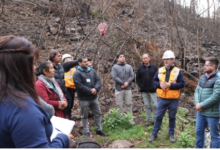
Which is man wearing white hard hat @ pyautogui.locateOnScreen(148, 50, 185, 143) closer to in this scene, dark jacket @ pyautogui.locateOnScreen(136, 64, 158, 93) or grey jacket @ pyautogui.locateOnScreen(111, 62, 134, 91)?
dark jacket @ pyautogui.locateOnScreen(136, 64, 158, 93)

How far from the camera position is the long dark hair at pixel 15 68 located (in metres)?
1.14

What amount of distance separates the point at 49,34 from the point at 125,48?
197 inches

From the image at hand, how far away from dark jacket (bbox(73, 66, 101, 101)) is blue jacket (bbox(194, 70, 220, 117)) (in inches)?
92.7

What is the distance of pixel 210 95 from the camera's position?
11.9 feet

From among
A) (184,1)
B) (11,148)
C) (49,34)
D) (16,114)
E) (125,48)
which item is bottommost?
(11,148)

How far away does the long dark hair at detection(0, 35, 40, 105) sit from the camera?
114 centimetres

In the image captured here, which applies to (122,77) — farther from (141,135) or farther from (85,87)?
(141,135)

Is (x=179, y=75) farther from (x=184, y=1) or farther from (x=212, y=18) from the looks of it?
(x=212, y=18)

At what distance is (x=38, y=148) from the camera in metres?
1.08

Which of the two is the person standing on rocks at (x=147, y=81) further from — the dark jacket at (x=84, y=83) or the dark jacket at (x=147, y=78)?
the dark jacket at (x=84, y=83)

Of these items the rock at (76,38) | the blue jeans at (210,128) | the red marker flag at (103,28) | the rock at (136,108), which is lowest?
the rock at (136,108)

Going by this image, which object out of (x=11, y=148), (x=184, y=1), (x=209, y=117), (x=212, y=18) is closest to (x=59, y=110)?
(x=11, y=148)

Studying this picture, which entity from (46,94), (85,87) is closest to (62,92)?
(46,94)

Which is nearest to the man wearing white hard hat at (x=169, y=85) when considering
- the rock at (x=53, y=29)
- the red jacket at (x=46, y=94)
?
the red jacket at (x=46, y=94)
